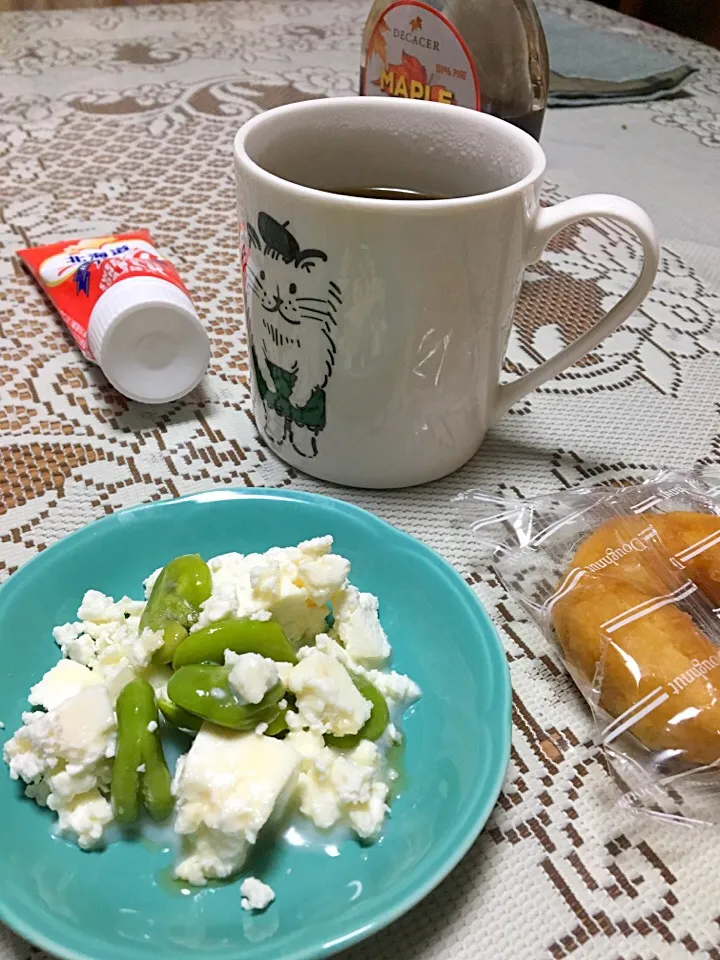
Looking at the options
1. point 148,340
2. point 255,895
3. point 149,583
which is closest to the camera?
point 255,895

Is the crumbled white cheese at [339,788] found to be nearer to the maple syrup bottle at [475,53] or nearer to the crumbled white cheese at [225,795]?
the crumbled white cheese at [225,795]

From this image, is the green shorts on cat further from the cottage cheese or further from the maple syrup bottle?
the maple syrup bottle

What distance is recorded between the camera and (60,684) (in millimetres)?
369

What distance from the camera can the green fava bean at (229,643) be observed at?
1.17ft

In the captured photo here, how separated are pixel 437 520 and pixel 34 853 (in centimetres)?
28

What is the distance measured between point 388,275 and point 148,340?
0.70 feet

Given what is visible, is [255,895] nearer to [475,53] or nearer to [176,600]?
[176,600]

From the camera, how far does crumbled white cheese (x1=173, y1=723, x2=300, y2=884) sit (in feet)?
1.03

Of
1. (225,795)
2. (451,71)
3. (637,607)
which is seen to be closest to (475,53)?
(451,71)

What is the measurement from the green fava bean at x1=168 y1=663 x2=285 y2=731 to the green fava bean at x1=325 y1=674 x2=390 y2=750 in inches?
1.2

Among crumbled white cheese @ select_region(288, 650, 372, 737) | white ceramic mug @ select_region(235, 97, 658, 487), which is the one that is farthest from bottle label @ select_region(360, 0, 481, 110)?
crumbled white cheese @ select_region(288, 650, 372, 737)

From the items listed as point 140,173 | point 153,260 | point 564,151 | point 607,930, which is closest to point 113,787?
point 607,930

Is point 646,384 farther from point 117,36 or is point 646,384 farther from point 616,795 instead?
point 117,36

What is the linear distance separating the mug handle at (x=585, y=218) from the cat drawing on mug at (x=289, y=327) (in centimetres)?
12
